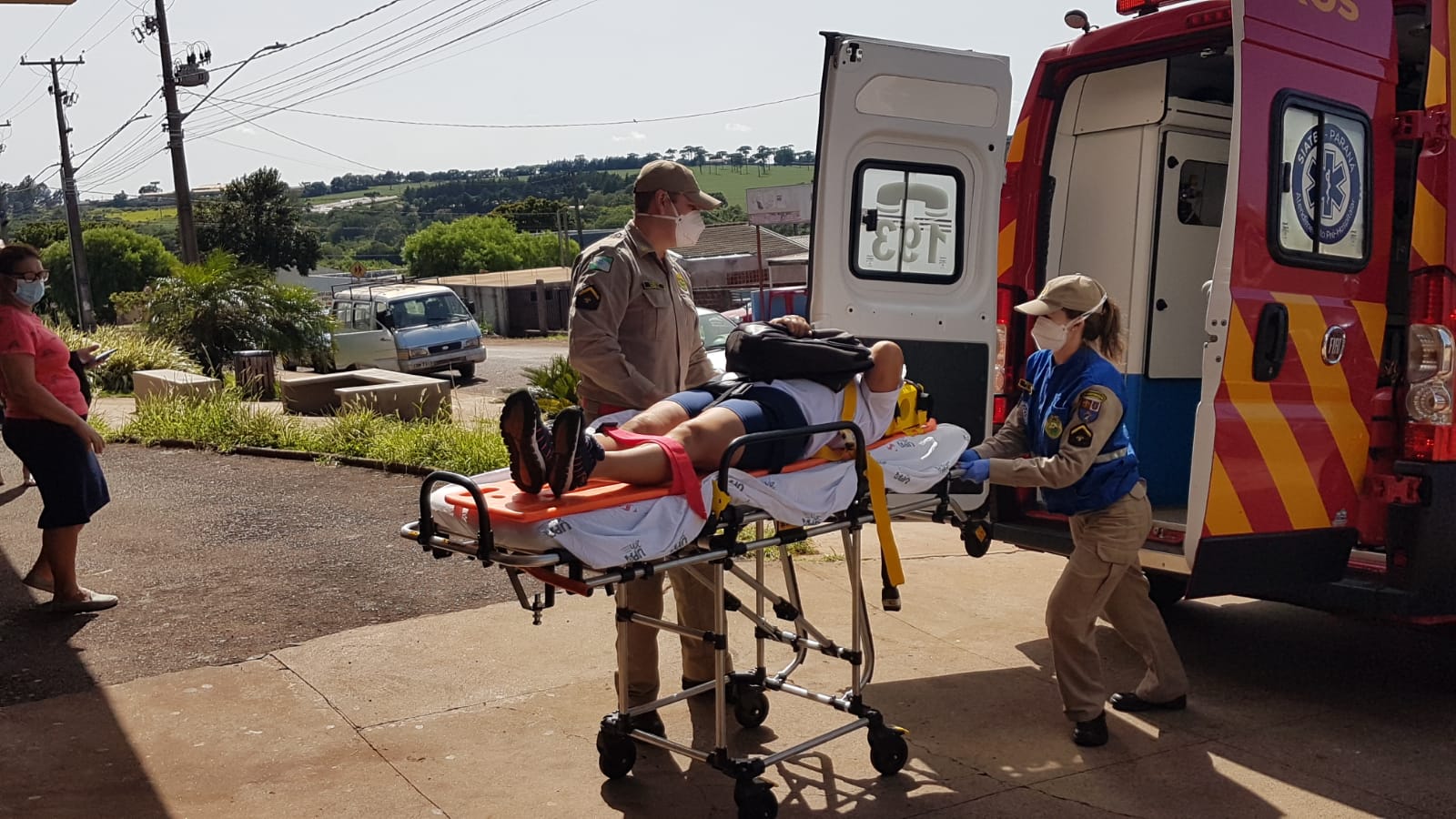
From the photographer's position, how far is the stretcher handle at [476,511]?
3.28 m

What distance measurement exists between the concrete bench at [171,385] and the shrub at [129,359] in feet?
6.64

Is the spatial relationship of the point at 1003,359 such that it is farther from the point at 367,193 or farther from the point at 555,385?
the point at 367,193

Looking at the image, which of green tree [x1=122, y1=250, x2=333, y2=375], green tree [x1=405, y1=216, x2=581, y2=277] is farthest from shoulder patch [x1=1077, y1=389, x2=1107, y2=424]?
green tree [x1=405, y1=216, x2=581, y2=277]

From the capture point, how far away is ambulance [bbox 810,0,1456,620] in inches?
180

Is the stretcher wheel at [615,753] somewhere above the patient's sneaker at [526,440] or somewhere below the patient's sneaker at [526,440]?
below

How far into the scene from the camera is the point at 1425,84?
4.74 meters

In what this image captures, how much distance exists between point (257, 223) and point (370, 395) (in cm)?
7123

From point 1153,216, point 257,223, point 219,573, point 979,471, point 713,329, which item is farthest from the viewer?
point 257,223

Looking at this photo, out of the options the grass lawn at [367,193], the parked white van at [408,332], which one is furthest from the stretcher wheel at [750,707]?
the grass lawn at [367,193]

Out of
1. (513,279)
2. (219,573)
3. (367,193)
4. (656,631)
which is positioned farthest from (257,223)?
(367,193)

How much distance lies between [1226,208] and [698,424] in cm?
206

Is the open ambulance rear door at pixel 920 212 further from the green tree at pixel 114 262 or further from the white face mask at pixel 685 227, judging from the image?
the green tree at pixel 114 262

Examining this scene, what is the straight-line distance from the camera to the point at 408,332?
2280 cm

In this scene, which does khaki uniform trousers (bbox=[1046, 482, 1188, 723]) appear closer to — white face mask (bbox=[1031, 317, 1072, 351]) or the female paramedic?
the female paramedic
